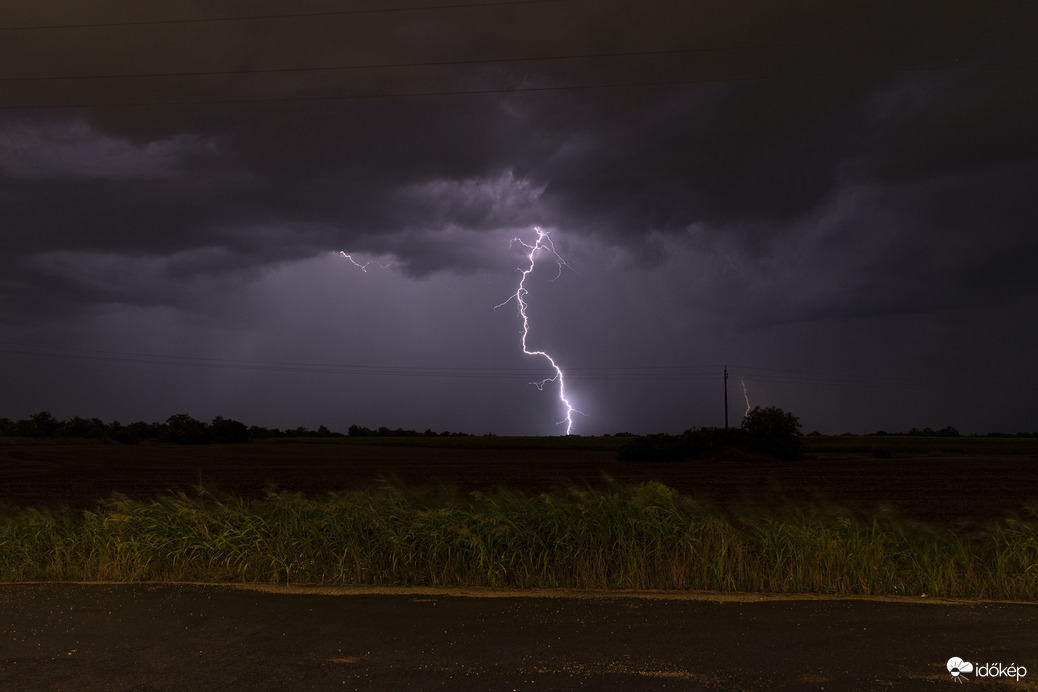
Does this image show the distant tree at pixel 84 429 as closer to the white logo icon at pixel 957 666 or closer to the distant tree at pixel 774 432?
the distant tree at pixel 774 432

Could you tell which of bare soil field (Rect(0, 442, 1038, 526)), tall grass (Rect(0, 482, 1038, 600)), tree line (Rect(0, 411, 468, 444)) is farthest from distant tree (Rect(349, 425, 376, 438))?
tall grass (Rect(0, 482, 1038, 600))

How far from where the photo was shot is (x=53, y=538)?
9.03 m

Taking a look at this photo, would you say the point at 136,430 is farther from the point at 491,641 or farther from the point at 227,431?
the point at 491,641

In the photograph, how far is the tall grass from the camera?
284 inches

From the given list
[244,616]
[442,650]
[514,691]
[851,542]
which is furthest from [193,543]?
[851,542]

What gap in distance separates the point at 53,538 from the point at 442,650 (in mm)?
6641

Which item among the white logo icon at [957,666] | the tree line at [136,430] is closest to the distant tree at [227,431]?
the tree line at [136,430]

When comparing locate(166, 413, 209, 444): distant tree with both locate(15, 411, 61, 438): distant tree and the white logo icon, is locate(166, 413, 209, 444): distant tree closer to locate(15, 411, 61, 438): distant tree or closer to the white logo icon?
locate(15, 411, 61, 438): distant tree

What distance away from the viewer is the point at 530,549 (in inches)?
308

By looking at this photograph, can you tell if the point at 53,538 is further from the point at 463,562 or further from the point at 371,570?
the point at 463,562

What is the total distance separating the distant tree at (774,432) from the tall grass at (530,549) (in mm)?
44791

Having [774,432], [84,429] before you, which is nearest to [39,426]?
[84,429]

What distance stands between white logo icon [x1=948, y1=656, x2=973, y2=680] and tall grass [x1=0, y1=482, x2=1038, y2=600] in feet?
7.37

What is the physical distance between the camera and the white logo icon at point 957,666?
454cm
